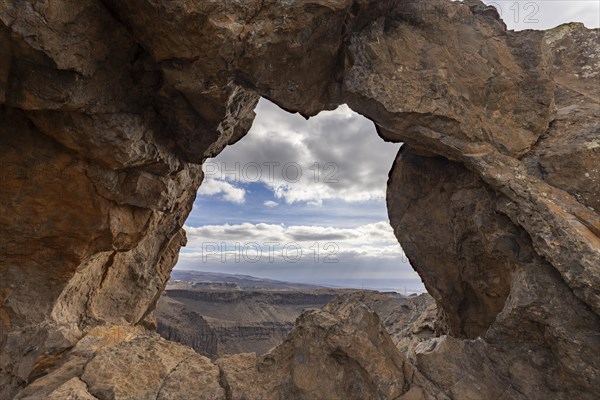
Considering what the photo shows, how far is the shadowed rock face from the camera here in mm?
7605

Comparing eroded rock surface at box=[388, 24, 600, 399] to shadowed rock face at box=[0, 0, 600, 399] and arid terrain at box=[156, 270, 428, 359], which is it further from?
arid terrain at box=[156, 270, 428, 359]

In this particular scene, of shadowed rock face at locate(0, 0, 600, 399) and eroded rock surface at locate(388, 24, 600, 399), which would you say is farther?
shadowed rock face at locate(0, 0, 600, 399)

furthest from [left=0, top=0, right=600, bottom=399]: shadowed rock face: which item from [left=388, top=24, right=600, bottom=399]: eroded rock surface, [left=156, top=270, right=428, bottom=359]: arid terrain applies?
[left=156, top=270, right=428, bottom=359]: arid terrain

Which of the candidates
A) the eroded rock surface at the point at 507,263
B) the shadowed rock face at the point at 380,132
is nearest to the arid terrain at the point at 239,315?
the eroded rock surface at the point at 507,263

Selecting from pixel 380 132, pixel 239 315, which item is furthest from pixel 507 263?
pixel 239 315

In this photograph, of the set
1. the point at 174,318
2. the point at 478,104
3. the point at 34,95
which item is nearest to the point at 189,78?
the point at 34,95

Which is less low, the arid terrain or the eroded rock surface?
the eroded rock surface

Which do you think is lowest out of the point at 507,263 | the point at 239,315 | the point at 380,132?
the point at 239,315

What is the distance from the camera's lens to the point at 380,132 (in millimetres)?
11234

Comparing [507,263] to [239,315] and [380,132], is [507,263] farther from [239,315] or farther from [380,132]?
[239,315]

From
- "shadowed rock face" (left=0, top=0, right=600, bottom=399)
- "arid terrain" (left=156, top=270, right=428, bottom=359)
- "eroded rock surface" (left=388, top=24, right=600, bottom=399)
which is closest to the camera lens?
"eroded rock surface" (left=388, top=24, right=600, bottom=399)

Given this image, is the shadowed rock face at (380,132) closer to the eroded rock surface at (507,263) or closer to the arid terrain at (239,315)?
the eroded rock surface at (507,263)

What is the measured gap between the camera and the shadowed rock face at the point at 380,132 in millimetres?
7605

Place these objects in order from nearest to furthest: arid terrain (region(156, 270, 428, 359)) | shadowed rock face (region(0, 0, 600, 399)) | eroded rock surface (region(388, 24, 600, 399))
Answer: eroded rock surface (region(388, 24, 600, 399))
shadowed rock face (region(0, 0, 600, 399))
arid terrain (region(156, 270, 428, 359))
